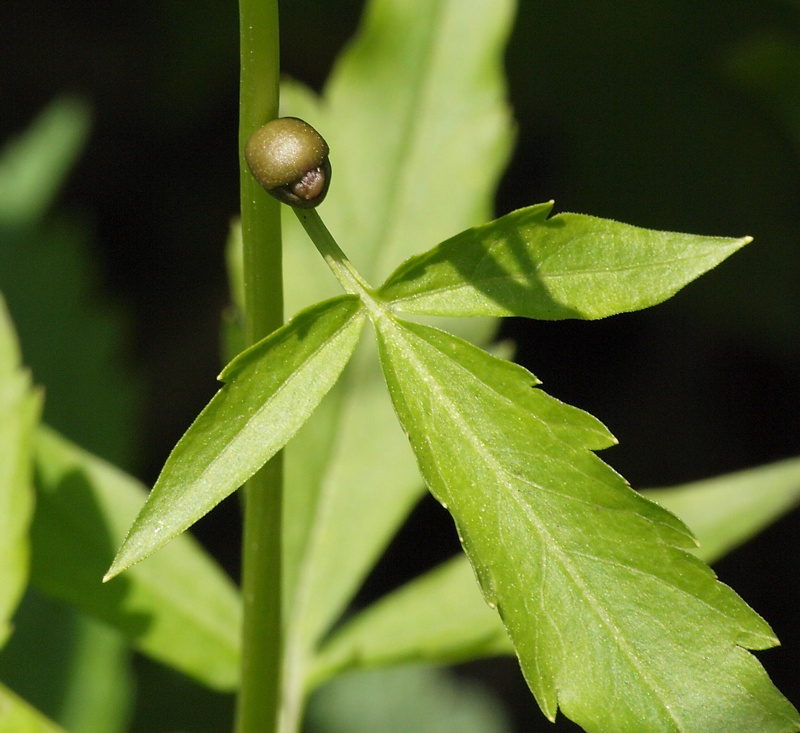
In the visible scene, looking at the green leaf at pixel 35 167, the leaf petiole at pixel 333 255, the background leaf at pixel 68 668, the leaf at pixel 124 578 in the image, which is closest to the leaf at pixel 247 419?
the leaf petiole at pixel 333 255

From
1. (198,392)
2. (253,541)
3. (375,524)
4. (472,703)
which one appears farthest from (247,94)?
(198,392)

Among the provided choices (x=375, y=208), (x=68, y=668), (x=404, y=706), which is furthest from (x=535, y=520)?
(x=404, y=706)

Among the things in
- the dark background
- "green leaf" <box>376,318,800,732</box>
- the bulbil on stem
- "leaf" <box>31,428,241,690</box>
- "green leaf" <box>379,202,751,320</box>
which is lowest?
"green leaf" <box>376,318,800,732</box>

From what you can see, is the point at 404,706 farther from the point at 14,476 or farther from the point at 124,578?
the point at 14,476

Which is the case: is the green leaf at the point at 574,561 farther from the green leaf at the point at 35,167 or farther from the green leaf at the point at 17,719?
the green leaf at the point at 35,167

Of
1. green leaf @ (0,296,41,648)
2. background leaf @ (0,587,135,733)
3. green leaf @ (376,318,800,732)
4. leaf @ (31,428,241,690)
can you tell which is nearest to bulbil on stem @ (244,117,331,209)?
green leaf @ (376,318,800,732)

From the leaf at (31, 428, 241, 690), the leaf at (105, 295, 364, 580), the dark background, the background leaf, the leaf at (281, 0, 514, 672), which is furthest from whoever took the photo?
the dark background

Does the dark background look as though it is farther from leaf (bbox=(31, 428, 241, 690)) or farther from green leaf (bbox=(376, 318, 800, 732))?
green leaf (bbox=(376, 318, 800, 732))
